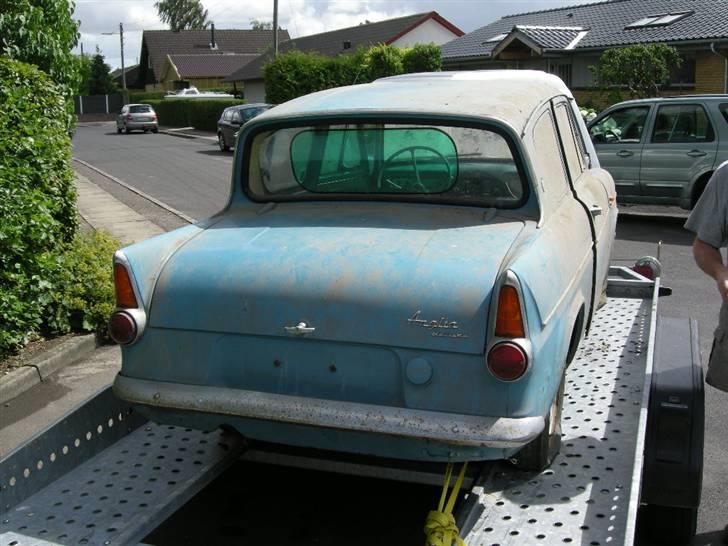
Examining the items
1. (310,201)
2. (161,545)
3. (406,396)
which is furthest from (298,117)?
(161,545)

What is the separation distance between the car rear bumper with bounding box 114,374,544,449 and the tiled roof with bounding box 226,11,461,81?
4800 cm

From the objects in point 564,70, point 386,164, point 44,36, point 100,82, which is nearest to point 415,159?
point 386,164

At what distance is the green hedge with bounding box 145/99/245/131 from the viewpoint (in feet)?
146

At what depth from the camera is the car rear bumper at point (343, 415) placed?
321cm

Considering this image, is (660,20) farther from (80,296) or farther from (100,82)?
(100,82)

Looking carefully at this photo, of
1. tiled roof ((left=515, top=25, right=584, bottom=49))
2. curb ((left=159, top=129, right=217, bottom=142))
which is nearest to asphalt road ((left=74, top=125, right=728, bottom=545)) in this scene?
curb ((left=159, top=129, right=217, bottom=142))

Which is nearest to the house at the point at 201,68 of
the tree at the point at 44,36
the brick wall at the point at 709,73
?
the brick wall at the point at 709,73

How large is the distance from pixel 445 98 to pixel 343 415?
1761 mm

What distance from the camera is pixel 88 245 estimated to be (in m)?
8.51

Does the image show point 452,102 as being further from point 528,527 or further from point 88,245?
point 88,245

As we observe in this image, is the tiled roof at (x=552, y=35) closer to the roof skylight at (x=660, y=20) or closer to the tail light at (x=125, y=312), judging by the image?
the roof skylight at (x=660, y=20)

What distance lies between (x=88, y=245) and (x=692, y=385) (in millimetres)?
6164

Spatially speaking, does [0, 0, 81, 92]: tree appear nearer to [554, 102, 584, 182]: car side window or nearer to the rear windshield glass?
the rear windshield glass

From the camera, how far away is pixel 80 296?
735 centimetres
